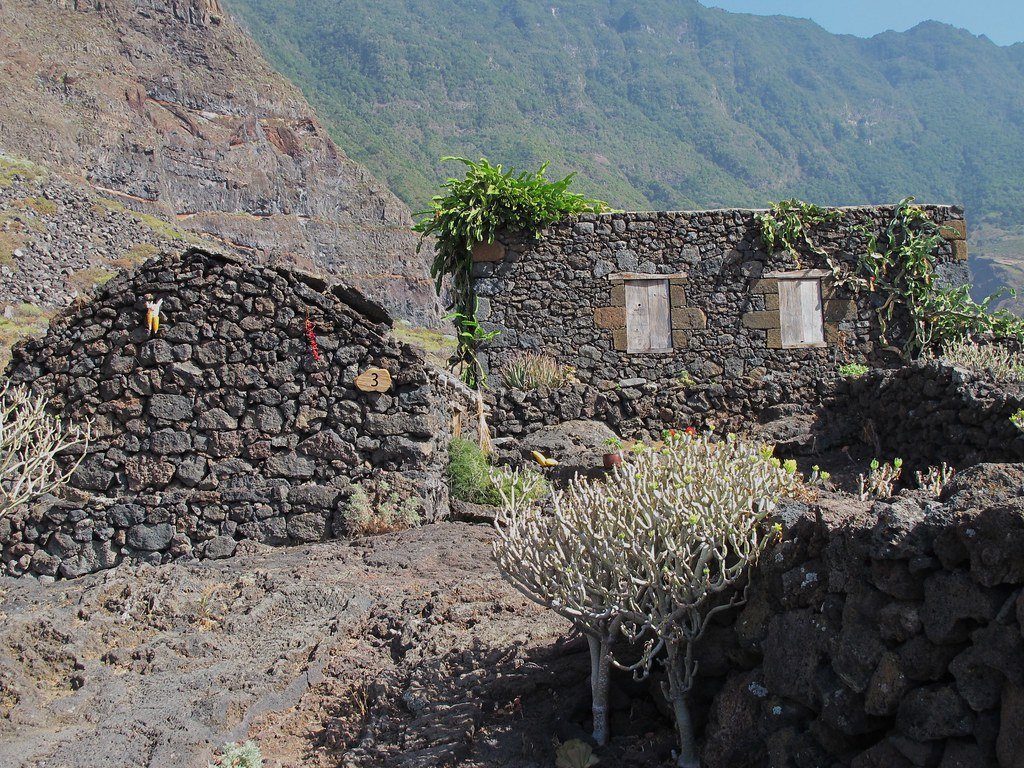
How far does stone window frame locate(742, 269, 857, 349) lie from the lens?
12383 mm

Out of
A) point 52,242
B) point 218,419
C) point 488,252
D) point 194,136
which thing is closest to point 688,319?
point 488,252

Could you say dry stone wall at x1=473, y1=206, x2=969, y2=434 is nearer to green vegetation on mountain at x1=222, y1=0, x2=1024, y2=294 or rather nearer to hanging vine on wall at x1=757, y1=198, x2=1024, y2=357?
hanging vine on wall at x1=757, y1=198, x2=1024, y2=357

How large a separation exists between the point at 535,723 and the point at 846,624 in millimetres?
1655

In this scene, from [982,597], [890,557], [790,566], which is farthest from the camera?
[790,566]

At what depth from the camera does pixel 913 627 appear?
10.7ft

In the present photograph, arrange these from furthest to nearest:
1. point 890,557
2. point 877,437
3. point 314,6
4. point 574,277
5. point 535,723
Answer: point 314,6 → point 574,277 → point 877,437 → point 535,723 → point 890,557

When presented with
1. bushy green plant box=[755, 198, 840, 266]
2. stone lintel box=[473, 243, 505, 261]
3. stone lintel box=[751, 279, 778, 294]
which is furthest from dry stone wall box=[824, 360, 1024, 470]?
stone lintel box=[473, 243, 505, 261]

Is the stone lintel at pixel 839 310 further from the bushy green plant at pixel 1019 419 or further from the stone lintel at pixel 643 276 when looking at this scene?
the bushy green plant at pixel 1019 419

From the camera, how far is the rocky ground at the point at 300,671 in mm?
4473

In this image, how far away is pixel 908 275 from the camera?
12.5 m

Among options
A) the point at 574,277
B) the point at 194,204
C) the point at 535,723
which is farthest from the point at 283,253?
the point at 535,723

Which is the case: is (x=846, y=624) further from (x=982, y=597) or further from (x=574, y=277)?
(x=574, y=277)

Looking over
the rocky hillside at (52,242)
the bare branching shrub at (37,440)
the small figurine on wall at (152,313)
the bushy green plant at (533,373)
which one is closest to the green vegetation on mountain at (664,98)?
the rocky hillside at (52,242)

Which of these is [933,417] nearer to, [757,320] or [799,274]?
[757,320]
